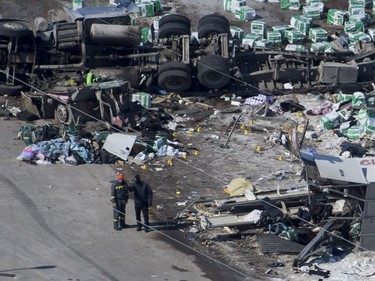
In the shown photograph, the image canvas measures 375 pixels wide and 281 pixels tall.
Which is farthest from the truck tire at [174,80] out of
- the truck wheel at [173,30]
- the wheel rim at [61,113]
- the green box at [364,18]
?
the green box at [364,18]

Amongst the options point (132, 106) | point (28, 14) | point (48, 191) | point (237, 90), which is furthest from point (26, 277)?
point (28, 14)

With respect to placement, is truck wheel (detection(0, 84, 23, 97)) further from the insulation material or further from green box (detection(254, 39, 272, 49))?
green box (detection(254, 39, 272, 49))

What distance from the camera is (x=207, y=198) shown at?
82.9ft

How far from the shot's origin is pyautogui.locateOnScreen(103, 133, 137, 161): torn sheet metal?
88.3 ft

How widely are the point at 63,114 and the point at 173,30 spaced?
16.2 ft

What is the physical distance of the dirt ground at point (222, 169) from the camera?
22812 mm

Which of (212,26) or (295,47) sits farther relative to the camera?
(295,47)

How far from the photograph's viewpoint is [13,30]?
98.4 ft

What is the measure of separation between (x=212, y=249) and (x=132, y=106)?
7.12 metres

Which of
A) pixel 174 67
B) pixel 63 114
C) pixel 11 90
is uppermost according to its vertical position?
pixel 174 67

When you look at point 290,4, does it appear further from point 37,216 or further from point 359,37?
point 37,216

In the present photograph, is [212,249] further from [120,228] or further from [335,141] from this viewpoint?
[335,141]

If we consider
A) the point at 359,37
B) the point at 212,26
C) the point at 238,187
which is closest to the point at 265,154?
the point at 238,187

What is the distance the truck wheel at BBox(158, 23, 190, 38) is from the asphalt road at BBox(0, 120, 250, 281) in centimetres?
674
